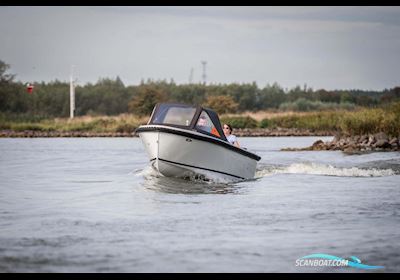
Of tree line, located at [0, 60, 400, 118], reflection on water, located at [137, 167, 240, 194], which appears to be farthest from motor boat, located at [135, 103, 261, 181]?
tree line, located at [0, 60, 400, 118]

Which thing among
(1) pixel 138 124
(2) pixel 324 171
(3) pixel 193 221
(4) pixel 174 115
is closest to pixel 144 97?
(1) pixel 138 124

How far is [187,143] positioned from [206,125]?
847mm

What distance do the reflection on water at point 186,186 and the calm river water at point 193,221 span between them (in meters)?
0.03

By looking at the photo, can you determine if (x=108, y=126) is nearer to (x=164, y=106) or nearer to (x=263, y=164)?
(x=263, y=164)

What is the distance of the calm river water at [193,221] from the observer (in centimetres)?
1177

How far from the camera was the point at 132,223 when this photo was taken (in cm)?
1520

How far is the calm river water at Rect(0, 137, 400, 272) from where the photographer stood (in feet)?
38.6

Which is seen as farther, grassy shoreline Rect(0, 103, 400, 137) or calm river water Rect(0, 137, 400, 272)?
grassy shoreline Rect(0, 103, 400, 137)

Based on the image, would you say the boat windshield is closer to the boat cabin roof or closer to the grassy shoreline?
the boat cabin roof

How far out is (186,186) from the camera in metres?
21.7

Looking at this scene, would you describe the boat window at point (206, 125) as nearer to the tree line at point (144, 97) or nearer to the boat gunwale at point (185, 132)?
the boat gunwale at point (185, 132)

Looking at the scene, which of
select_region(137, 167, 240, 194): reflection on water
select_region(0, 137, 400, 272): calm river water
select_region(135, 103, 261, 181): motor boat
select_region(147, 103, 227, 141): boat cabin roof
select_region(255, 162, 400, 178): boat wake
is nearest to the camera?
select_region(0, 137, 400, 272): calm river water

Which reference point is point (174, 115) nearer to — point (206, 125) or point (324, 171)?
point (206, 125)
